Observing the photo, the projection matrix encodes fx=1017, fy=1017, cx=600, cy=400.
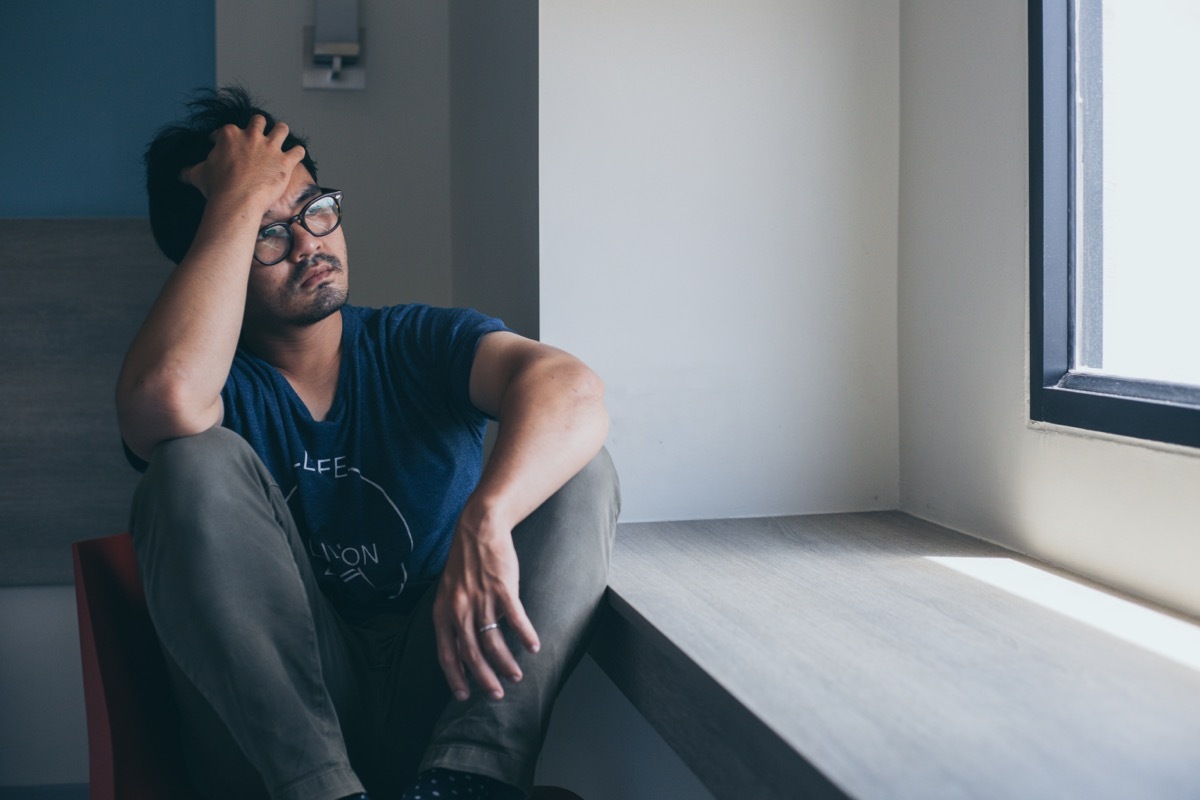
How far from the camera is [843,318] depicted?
71.8 inches

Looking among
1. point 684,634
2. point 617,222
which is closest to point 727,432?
point 617,222

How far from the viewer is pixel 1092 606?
3.92 feet

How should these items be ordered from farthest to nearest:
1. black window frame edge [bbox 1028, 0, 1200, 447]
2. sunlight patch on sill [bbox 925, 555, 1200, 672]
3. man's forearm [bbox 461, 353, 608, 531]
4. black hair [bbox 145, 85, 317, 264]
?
black hair [bbox 145, 85, 317, 264]
black window frame edge [bbox 1028, 0, 1200, 447]
man's forearm [bbox 461, 353, 608, 531]
sunlight patch on sill [bbox 925, 555, 1200, 672]

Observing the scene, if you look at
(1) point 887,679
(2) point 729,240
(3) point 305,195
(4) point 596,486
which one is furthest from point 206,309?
(1) point 887,679

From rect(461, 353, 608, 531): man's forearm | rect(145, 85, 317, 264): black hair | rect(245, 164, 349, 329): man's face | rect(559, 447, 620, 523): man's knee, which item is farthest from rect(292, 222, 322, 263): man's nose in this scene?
rect(559, 447, 620, 523): man's knee

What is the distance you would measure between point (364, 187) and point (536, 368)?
4.04 ft

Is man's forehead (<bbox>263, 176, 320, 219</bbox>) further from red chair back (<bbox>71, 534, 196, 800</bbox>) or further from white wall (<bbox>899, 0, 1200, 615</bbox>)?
white wall (<bbox>899, 0, 1200, 615</bbox>)

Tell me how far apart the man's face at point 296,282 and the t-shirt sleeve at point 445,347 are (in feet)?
0.37

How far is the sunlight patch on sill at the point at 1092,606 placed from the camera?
105 cm

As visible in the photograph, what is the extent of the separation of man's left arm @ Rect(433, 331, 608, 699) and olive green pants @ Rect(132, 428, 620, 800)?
0.04m

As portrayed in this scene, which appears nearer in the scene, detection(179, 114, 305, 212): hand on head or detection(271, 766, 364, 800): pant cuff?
detection(271, 766, 364, 800): pant cuff

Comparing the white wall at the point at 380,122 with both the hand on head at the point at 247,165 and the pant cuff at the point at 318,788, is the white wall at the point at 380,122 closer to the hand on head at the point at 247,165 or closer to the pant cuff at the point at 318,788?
the hand on head at the point at 247,165

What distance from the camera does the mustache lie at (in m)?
1.52

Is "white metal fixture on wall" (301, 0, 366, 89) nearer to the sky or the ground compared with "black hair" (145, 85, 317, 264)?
nearer to the sky
